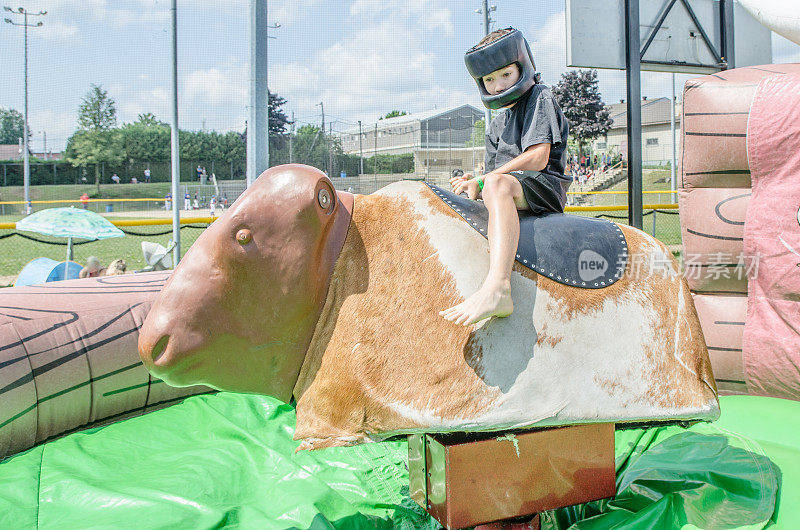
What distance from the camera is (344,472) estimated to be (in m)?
2.43

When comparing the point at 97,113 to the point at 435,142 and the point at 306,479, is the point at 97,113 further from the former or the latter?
the point at 306,479

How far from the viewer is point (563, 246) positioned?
1762mm

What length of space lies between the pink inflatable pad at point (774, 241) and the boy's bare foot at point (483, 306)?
1.87 m

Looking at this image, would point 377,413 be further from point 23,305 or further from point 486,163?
point 23,305

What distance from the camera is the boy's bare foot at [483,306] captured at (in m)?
1.53

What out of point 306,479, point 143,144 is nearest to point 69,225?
point 306,479

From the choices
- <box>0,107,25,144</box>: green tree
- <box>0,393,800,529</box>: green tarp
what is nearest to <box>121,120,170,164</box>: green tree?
<box>0,107,25,144</box>: green tree

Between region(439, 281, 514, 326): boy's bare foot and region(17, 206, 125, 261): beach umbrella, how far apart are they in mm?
4904

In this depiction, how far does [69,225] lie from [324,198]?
192 inches

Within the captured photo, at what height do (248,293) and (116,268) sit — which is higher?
(248,293)

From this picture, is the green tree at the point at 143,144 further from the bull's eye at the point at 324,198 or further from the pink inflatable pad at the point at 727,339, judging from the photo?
the bull's eye at the point at 324,198

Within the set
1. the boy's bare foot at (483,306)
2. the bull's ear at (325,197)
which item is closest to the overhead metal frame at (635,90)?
the boy's bare foot at (483,306)

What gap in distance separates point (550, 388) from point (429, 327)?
0.36 meters

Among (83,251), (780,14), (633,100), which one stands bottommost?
(83,251)
